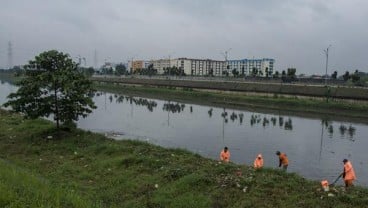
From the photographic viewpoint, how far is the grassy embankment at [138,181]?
37.1ft

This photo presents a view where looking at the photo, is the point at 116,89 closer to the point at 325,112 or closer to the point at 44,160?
the point at 325,112

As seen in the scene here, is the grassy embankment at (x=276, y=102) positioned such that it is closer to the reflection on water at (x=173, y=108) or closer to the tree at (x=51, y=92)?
the reflection on water at (x=173, y=108)

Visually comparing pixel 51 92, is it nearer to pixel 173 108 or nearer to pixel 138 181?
pixel 138 181

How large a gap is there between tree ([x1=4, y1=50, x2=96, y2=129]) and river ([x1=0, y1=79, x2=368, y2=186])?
802 cm

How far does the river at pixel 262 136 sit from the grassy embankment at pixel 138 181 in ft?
25.1

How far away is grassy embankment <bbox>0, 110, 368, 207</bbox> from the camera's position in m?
11.3

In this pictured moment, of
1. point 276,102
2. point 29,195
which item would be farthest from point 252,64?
point 29,195

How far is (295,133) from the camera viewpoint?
4003cm

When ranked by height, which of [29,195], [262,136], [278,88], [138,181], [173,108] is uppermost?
[29,195]

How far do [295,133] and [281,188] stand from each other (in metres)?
27.4

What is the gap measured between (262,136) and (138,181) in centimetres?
2282

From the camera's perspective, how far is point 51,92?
24.8m

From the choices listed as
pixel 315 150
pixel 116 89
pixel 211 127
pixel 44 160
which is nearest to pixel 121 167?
pixel 44 160

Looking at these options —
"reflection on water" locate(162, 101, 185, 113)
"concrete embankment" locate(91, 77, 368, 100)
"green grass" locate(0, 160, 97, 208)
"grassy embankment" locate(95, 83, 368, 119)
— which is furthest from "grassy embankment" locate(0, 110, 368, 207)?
"concrete embankment" locate(91, 77, 368, 100)
